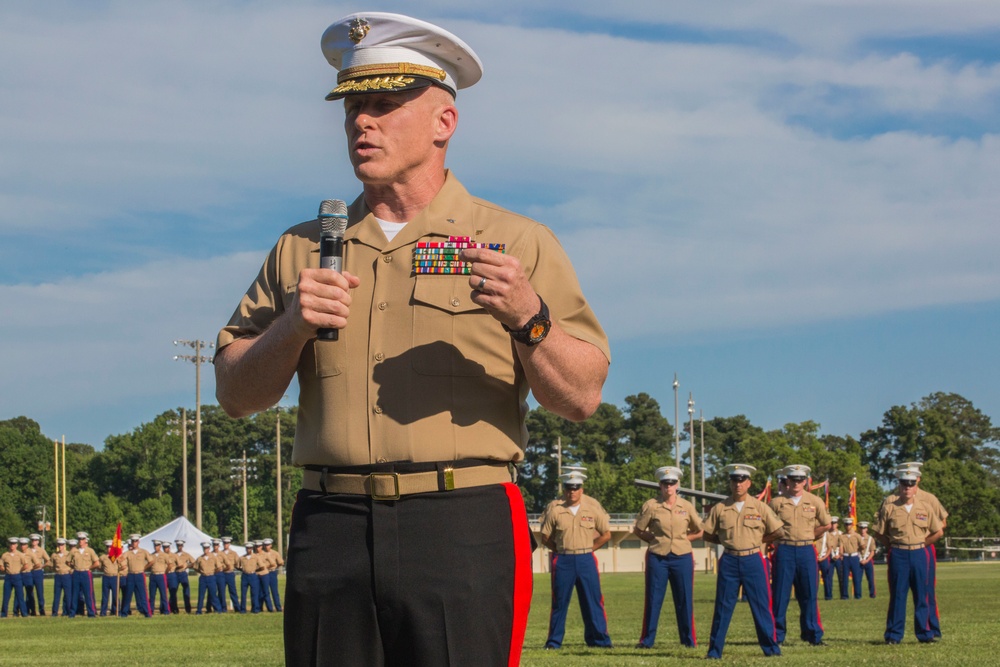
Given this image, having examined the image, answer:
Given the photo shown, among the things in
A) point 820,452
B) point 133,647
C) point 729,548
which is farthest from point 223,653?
point 820,452

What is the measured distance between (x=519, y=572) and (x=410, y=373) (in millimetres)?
576

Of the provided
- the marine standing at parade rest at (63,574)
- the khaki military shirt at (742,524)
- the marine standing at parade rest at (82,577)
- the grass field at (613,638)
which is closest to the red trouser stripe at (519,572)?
the grass field at (613,638)

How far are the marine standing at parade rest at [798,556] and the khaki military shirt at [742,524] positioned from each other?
147 cm

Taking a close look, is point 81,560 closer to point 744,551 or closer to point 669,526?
point 669,526

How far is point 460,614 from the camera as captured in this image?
132 inches

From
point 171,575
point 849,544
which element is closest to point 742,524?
point 849,544

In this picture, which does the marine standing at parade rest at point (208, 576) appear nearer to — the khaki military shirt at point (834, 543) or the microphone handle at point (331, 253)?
the khaki military shirt at point (834, 543)

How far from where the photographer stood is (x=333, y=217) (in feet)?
11.1

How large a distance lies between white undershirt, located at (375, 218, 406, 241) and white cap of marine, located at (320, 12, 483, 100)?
0.35m

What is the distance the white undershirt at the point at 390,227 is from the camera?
12.1 ft

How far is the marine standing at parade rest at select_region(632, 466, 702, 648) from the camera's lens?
18594mm

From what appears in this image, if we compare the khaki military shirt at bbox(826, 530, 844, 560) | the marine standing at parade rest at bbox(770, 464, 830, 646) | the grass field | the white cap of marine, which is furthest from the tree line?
the white cap of marine

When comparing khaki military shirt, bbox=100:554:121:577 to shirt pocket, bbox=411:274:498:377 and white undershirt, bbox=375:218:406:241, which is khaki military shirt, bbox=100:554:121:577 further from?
shirt pocket, bbox=411:274:498:377

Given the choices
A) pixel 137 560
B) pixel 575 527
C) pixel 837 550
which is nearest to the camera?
pixel 575 527
